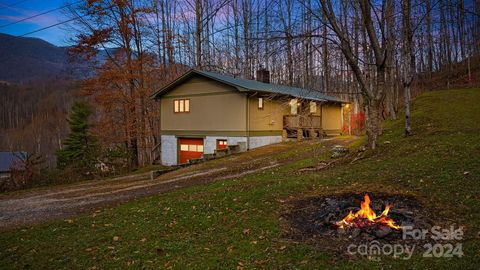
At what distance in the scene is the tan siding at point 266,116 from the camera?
812 inches

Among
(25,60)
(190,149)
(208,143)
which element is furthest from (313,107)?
(25,60)

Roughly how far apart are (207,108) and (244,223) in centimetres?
1659

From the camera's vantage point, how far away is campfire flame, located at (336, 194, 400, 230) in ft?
16.5

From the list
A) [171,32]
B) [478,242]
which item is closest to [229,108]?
[171,32]

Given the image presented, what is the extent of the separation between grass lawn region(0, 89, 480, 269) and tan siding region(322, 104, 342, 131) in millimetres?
16365

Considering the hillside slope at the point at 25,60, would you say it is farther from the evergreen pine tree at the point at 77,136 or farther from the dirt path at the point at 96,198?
the dirt path at the point at 96,198

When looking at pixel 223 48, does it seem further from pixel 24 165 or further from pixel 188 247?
pixel 188 247

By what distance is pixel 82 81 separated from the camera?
74.2ft

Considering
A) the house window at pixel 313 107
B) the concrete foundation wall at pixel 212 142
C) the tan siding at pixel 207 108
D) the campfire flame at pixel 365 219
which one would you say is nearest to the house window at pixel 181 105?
the tan siding at pixel 207 108

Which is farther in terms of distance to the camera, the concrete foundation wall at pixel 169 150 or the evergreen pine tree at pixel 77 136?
the evergreen pine tree at pixel 77 136

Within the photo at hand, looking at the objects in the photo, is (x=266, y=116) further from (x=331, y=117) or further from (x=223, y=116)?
(x=331, y=117)

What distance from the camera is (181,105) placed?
23625mm

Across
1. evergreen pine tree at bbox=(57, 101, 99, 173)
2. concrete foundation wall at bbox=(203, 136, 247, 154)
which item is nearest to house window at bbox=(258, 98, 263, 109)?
concrete foundation wall at bbox=(203, 136, 247, 154)

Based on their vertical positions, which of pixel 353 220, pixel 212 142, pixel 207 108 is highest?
pixel 207 108
